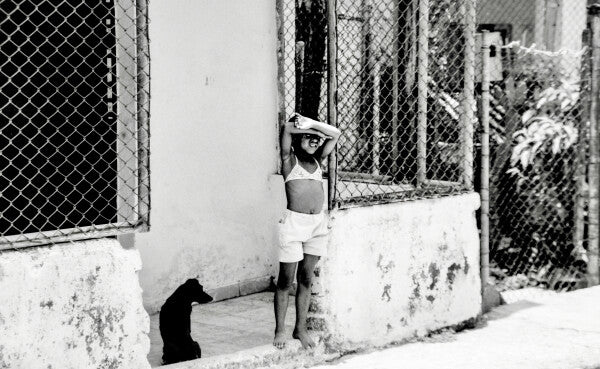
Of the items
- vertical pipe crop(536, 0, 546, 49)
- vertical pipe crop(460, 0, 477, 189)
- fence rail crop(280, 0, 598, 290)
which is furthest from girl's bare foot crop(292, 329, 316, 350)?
vertical pipe crop(536, 0, 546, 49)

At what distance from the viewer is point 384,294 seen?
5574 mm

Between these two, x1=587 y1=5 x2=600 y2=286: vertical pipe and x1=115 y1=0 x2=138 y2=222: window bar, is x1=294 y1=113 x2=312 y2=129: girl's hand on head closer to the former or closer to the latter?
x1=115 y1=0 x2=138 y2=222: window bar

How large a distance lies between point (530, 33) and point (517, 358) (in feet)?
27.8

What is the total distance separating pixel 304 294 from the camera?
514 cm

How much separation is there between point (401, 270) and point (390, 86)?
1929 millimetres

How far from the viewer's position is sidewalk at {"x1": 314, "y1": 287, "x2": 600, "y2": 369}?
523 cm

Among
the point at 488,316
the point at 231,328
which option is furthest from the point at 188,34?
the point at 488,316

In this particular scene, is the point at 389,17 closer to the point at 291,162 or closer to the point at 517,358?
the point at 291,162

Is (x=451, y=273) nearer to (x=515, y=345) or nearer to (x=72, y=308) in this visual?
(x=515, y=345)

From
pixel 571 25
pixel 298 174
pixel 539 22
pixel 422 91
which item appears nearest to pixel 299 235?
pixel 298 174

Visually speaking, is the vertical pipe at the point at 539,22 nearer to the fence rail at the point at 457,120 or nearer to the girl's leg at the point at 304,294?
the fence rail at the point at 457,120

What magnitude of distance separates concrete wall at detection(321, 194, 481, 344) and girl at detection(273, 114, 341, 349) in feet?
0.55

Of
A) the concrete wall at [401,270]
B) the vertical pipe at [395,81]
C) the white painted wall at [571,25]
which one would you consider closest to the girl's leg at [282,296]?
the concrete wall at [401,270]

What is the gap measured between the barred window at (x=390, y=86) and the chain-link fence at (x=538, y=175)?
918 millimetres
